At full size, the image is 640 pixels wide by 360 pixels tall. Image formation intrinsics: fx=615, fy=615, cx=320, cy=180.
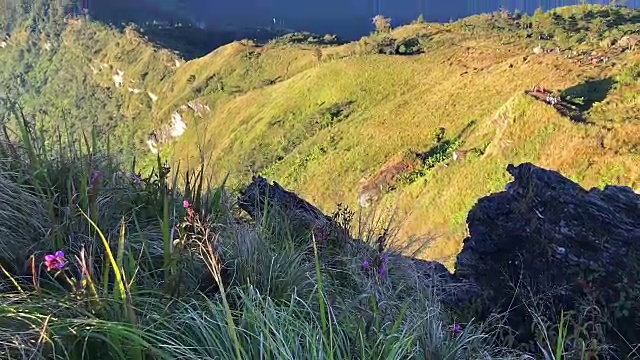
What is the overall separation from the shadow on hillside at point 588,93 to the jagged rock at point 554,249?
23.0 m

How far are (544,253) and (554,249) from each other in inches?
2.7

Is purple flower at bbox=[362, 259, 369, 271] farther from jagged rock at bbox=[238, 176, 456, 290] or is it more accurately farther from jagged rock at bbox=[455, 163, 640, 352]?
jagged rock at bbox=[455, 163, 640, 352]

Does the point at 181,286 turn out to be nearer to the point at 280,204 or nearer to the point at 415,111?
the point at 280,204

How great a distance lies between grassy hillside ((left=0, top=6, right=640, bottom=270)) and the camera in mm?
19547

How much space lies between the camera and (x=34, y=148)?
3340 millimetres

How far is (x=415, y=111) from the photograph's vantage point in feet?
156

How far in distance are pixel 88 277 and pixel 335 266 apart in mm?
1708

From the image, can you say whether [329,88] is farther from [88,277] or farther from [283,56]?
[88,277]

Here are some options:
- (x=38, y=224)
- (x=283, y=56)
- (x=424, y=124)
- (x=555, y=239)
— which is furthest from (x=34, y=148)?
(x=283, y=56)

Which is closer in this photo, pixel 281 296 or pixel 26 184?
pixel 281 296

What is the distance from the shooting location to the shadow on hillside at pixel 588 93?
26.8m

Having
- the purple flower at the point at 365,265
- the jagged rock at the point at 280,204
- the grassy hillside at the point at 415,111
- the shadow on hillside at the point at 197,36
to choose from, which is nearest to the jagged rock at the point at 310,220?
the jagged rock at the point at 280,204

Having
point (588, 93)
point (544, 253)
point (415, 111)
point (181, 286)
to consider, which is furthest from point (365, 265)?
point (415, 111)

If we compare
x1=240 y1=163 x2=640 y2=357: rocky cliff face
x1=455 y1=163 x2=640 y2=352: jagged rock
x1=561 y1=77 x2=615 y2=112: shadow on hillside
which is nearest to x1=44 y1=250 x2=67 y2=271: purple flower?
x1=240 y1=163 x2=640 y2=357: rocky cliff face
